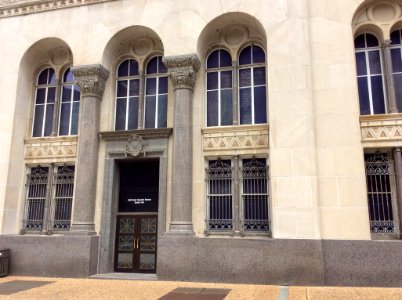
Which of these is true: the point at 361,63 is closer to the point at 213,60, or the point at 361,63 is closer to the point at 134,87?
the point at 213,60

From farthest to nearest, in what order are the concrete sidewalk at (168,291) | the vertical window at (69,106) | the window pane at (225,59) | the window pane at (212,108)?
the vertical window at (69,106) → the window pane at (225,59) → the window pane at (212,108) → the concrete sidewalk at (168,291)

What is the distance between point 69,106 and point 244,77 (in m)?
7.51

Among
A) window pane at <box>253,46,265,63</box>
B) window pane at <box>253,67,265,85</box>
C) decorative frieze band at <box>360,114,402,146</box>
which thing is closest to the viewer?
decorative frieze band at <box>360,114,402,146</box>

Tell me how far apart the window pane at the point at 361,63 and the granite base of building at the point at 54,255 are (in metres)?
11.3

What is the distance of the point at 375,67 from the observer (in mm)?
13375

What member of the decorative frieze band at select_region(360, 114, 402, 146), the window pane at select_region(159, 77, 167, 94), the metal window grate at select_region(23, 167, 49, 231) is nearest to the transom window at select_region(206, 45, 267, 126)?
the window pane at select_region(159, 77, 167, 94)

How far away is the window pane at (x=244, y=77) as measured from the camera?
14.5 meters

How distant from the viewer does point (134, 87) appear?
1565cm

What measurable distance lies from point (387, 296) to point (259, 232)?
439 cm

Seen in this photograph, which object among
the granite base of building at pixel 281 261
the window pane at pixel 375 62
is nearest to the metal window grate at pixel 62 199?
the granite base of building at pixel 281 261

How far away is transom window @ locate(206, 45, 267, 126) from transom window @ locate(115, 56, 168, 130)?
1.93 meters

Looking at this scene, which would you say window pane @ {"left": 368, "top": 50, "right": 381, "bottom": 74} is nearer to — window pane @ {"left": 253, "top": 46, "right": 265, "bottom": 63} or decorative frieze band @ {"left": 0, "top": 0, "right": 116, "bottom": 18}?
window pane @ {"left": 253, "top": 46, "right": 265, "bottom": 63}

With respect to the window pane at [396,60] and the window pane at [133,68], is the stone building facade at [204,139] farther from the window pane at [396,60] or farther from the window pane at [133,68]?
the window pane at [396,60]

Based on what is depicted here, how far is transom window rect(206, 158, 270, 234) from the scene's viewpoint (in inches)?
523
